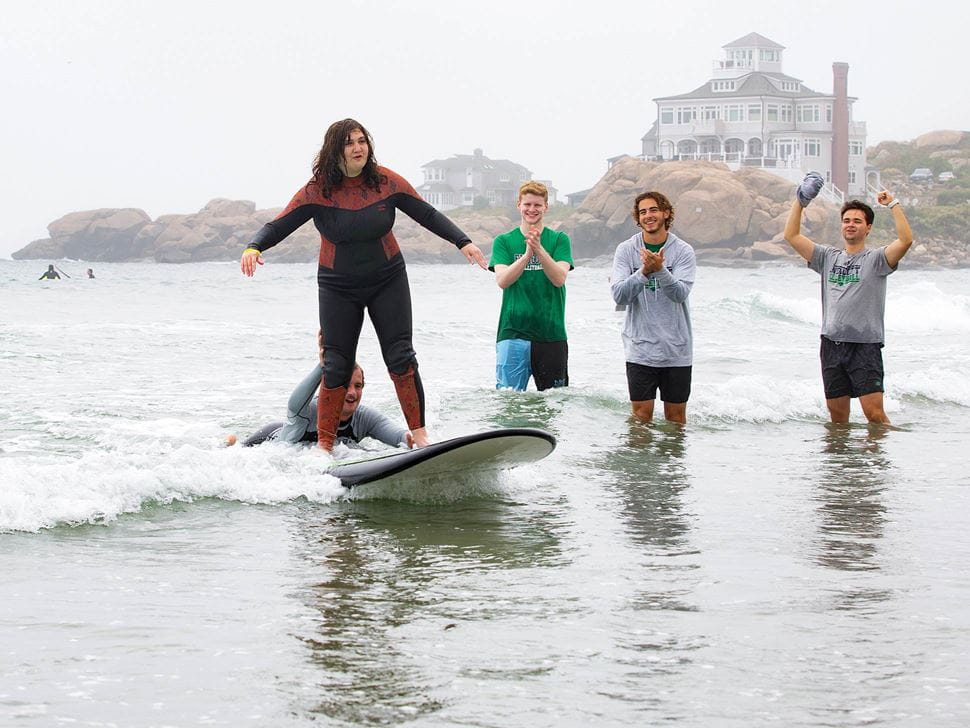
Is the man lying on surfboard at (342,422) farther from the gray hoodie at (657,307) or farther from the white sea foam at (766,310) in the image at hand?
the white sea foam at (766,310)

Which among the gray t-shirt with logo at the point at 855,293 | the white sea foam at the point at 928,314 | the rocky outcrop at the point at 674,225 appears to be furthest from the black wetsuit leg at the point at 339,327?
the rocky outcrop at the point at 674,225

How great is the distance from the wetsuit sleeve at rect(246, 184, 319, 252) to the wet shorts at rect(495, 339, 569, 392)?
101 inches

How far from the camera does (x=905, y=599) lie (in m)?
4.89

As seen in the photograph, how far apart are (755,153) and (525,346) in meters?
106

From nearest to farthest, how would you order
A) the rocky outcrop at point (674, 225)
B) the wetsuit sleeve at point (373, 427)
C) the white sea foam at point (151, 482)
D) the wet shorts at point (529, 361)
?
the white sea foam at point (151, 482), the wetsuit sleeve at point (373, 427), the wet shorts at point (529, 361), the rocky outcrop at point (674, 225)

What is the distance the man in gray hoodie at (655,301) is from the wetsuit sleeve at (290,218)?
2.37 metres

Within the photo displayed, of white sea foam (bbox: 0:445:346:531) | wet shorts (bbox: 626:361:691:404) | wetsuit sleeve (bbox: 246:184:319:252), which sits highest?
wetsuit sleeve (bbox: 246:184:319:252)

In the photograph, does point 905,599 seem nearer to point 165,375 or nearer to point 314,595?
point 314,595

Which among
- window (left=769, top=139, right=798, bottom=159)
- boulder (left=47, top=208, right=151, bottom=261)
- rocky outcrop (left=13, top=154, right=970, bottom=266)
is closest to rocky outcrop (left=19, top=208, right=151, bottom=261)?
boulder (left=47, top=208, right=151, bottom=261)

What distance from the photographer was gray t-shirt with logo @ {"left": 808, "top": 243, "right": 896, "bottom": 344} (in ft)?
29.7

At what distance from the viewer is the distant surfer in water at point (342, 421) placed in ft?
25.1

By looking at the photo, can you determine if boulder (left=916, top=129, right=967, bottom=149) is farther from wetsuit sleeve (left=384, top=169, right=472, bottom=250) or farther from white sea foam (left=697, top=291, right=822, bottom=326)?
wetsuit sleeve (left=384, top=169, right=472, bottom=250)

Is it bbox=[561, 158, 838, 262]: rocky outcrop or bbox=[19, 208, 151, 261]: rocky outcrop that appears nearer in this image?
bbox=[561, 158, 838, 262]: rocky outcrop

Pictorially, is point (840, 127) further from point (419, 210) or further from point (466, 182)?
point (419, 210)
